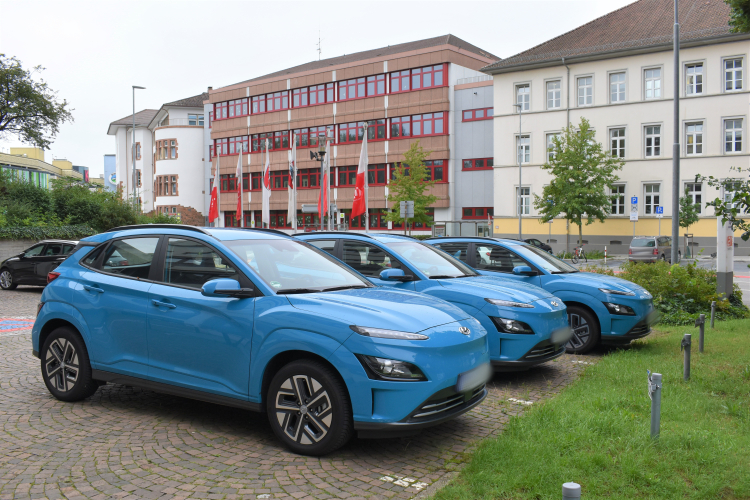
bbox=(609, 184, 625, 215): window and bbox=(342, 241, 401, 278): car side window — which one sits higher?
bbox=(609, 184, 625, 215): window

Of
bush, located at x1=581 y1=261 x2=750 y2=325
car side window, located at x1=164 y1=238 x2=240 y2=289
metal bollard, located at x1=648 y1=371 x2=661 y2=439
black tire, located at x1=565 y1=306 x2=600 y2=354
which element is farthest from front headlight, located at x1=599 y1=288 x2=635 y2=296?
car side window, located at x1=164 y1=238 x2=240 y2=289

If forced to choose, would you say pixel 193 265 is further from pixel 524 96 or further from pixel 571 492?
pixel 524 96

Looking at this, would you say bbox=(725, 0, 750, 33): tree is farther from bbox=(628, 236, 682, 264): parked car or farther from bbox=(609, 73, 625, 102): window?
bbox=(609, 73, 625, 102): window

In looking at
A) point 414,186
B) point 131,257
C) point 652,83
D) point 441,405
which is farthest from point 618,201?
point 441,405

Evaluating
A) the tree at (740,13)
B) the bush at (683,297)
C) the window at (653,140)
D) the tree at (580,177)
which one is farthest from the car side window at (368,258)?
the window at (653,140)

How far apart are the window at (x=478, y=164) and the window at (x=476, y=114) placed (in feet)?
10.5

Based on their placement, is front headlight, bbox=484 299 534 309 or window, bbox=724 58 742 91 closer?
front headlight, bbox=484 299 534 309

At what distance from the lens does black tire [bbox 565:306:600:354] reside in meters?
8.94

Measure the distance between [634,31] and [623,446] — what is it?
44.7 m

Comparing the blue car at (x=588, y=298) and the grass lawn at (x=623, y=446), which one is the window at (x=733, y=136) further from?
the grass lawn at (x=623, y=446)

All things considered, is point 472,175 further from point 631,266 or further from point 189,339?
point 189,339

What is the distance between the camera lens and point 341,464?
178 inches

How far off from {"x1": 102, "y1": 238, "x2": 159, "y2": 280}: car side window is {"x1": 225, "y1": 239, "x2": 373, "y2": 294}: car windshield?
2.80 ft

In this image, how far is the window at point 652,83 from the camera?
41.3m
